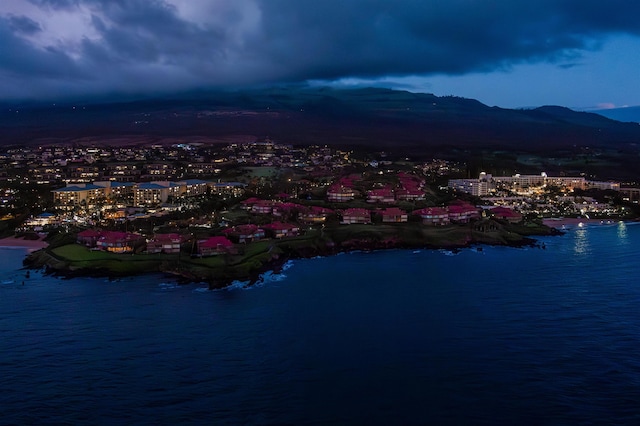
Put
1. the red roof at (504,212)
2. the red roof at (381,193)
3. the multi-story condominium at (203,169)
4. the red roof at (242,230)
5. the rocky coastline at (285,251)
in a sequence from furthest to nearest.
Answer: the multi-story condominium at (203,169), the red roof at (381,193), the red roof at (504,212), the red roof at (242,230), the rocky coastline at (285,251)

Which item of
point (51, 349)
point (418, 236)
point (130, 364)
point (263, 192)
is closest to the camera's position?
point (130, 364)

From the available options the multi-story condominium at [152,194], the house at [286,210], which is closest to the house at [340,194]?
the house at [286,210]

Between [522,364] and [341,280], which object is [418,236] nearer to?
[341,280]

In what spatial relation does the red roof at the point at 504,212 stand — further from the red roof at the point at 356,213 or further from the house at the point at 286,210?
the house at the point at 286,210

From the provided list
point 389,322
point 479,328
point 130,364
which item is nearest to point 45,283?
point 130,364

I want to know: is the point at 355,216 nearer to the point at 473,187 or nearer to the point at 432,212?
the point at 432,212
